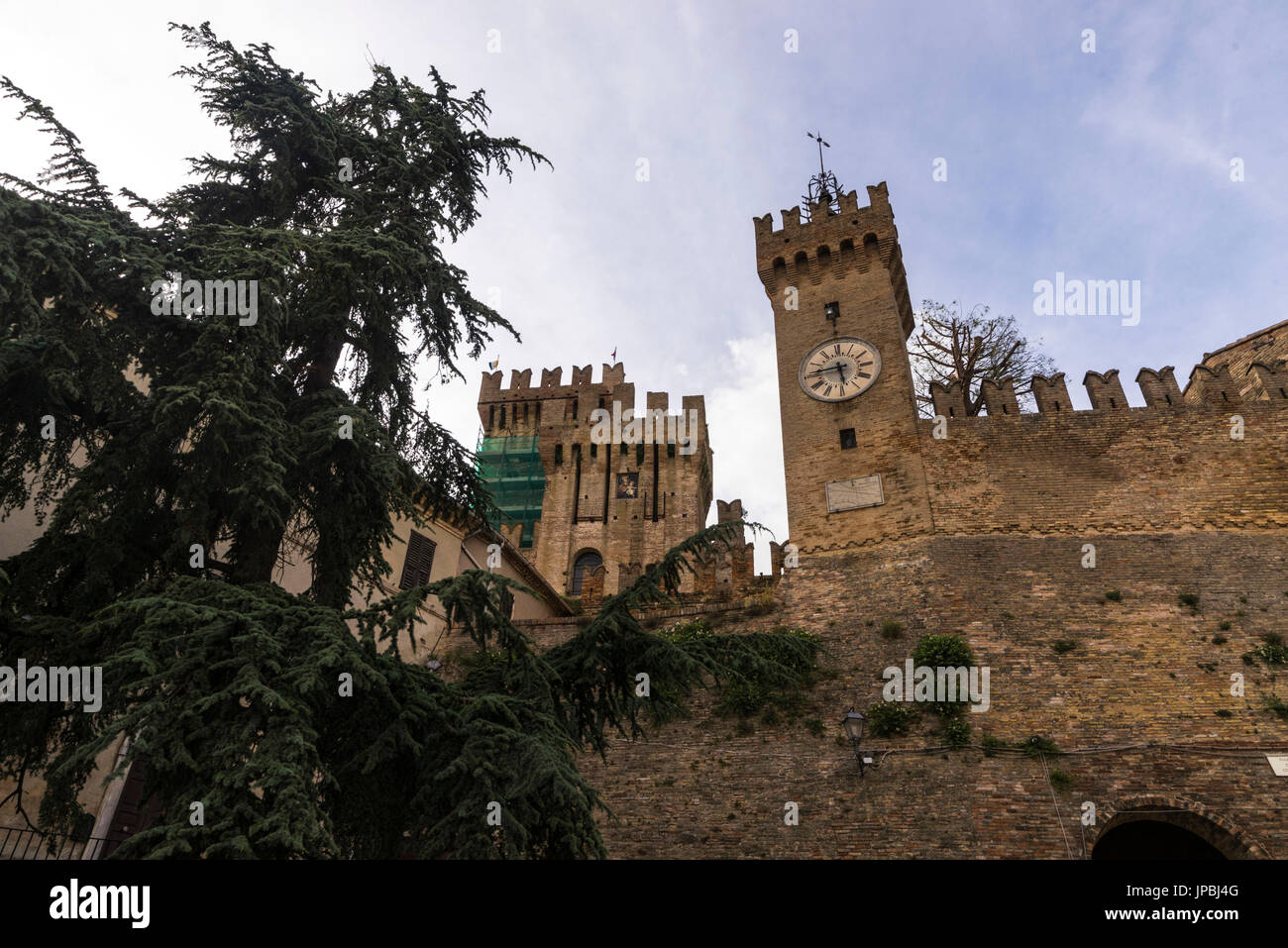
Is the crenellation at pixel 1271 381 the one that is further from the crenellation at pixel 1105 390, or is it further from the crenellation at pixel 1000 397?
the crenellation at pixel 1000 397

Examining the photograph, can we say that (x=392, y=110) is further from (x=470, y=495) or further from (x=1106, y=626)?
(x=1106, y=626)

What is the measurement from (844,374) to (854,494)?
11.6 feet

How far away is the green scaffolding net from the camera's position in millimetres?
34531

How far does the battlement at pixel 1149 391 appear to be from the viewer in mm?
18641

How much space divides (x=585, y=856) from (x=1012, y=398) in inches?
657

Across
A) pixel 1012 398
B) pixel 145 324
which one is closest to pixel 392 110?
pixel 145 324

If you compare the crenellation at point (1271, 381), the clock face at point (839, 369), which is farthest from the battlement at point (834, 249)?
the crenellation at point (1271, 381)

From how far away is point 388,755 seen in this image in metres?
6.51

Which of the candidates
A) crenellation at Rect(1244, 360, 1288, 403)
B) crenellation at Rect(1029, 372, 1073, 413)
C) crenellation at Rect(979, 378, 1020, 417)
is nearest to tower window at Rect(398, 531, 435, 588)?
crenellation at Rect(979, 378, 1020, 417)

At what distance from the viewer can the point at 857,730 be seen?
1373cm

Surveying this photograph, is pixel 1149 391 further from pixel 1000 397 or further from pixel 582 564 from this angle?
pixel 582 564

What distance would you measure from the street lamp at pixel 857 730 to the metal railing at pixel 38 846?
421 inches

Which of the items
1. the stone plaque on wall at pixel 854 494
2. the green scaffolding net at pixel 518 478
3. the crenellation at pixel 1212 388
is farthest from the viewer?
the green scaffolding net at pixel 518 478

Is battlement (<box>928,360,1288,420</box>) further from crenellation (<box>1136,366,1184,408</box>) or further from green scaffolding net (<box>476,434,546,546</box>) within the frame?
green scaffolding net (<box>476,434,546,546</box>)
